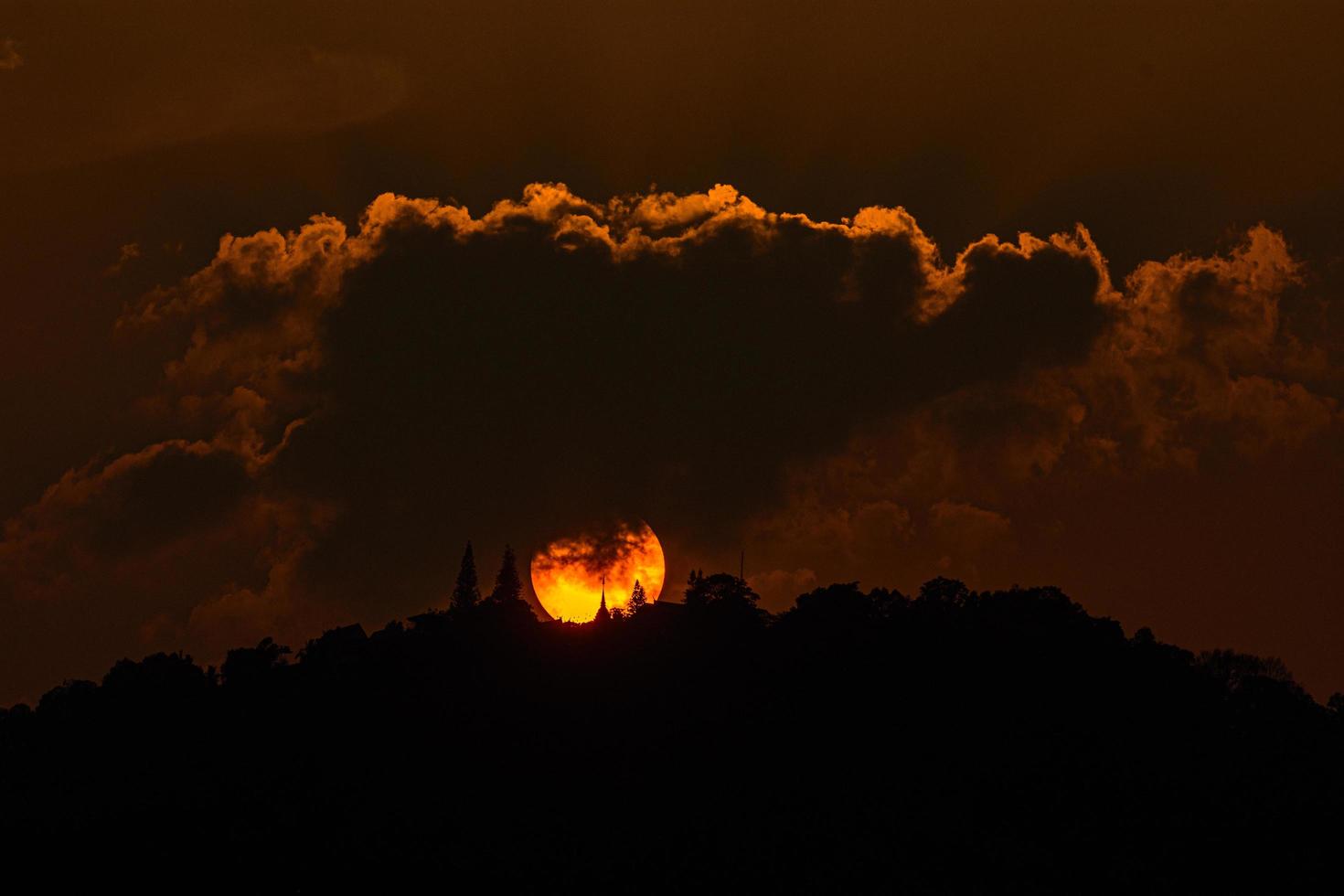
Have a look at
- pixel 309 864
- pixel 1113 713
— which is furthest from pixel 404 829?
pixel 1113 713

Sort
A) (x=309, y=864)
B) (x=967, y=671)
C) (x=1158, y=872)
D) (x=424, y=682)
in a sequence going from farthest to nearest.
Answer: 1. (x=424, y=682)
2. (x=967, y=671)
3. (x=309, y=864)
4. (x=1158, y=872)

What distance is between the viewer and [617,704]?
589 ft

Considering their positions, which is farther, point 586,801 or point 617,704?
point 617,704

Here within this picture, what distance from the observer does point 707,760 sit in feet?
556

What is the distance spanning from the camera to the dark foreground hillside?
152 metres

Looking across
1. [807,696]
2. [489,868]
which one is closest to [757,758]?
[807,696]

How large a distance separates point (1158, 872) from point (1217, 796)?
8.51 m

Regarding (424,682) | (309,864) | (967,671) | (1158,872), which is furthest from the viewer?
(424,682)

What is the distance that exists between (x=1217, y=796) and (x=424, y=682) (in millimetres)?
62227

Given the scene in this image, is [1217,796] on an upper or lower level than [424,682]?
lower

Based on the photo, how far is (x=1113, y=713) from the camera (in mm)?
167125

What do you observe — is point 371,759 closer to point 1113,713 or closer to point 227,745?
point 227,745

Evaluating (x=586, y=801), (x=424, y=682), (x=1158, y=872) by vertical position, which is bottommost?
(x=1158, y=872)

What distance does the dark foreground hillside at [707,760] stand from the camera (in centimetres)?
15150
